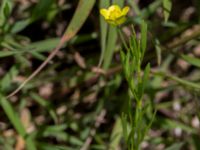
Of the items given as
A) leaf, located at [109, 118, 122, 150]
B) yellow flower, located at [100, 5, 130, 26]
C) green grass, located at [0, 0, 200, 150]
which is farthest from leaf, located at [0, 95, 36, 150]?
yellow flower, located at [100, 5, 130, 26]

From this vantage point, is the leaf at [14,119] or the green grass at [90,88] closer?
the leaf at [14,119]

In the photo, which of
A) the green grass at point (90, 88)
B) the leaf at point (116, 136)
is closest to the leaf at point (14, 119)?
the green grass at point (90, 88)

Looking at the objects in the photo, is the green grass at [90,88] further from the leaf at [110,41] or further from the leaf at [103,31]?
the leaf at [103,31]

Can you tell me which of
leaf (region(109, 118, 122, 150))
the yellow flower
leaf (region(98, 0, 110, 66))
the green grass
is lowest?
leaf (region(109, 118, 122, 150))

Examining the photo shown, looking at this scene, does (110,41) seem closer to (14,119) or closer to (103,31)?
(103,31)

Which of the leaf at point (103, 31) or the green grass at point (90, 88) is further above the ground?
the leaf at point (103, 31)

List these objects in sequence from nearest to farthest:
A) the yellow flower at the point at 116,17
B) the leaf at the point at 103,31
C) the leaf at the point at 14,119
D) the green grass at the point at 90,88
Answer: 1. the yellow flower at the point at 116,17
2. the leaf at the point at 103,31
3. the leaf at the point at 14,119
4. the green grass at the point at 90,88

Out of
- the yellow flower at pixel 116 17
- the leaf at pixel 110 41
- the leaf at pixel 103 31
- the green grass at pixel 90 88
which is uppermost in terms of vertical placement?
the yellow flower at pixel 116 17

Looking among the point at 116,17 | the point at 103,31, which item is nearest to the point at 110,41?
the point at 103,31

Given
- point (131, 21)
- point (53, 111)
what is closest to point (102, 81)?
point (53, 111)

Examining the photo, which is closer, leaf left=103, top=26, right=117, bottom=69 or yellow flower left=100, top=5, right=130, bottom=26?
yellow flower left=100, top=5, right=130, bottom=26

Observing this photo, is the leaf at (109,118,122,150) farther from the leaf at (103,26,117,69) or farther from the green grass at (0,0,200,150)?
the leaf at (103,26,117,69)

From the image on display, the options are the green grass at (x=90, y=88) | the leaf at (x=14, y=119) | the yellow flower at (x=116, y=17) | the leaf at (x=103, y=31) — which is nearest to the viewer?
the yellow flower at (x=116, y=17)
